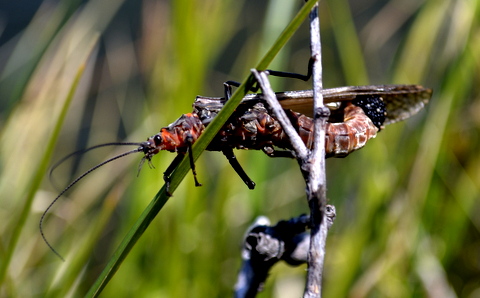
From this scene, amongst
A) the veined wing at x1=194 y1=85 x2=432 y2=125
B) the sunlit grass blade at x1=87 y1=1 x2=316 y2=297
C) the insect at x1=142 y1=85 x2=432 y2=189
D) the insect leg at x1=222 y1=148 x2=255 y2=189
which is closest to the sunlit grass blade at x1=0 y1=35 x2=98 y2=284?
the insect at x1=142 y1=85 x2=432 y2=189

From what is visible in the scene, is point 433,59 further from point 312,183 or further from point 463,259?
point 312,183

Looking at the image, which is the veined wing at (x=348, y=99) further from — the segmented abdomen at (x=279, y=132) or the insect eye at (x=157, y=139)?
the insect eye at (x=157, y=139)

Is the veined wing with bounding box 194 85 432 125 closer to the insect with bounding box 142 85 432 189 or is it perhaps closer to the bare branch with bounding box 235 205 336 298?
the insect with bounding box 142 85 432 189

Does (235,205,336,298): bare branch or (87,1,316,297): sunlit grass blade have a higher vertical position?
(87,1,316,297): sunlit grass blade

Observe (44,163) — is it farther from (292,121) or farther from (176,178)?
(292,121)

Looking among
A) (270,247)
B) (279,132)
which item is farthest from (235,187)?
(270,247)

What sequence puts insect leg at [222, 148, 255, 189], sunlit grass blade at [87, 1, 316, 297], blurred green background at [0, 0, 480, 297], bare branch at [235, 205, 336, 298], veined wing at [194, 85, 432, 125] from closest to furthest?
sunlit grass blade at [87, 1, 316, 297], bare branch at [235, 205, 336, 298], veined wing at [194, 85, 432, 125], insect leg at [222, 148, 255, 189], blurred green background at [0, 0, 480, 297]

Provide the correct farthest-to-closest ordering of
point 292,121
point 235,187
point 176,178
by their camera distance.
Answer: point 235,187
point 292,121
point 176,178
